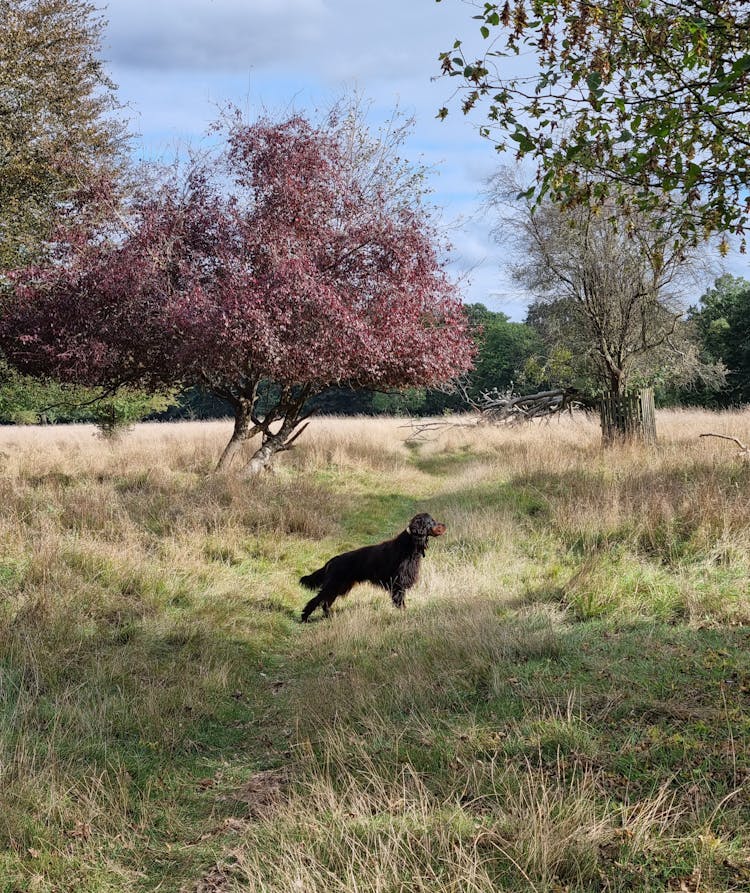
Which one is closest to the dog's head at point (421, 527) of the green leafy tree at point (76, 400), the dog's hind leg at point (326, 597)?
the dog's hind leg at point (326, 597)

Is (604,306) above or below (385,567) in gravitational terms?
above

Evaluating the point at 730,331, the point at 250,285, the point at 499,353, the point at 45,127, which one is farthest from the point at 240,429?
the point at 499,353

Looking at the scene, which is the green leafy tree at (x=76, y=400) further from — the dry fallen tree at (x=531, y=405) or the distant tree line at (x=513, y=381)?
the dry fallen tree at (x=531, y=405)

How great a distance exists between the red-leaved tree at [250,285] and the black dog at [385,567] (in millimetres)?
5269

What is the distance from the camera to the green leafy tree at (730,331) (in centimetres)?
3941

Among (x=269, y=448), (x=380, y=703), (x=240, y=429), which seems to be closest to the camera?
(x=380, y=703)

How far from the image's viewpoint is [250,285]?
12.1m

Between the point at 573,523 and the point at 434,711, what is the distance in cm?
547

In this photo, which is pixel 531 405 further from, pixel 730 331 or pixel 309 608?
pixel 730 331

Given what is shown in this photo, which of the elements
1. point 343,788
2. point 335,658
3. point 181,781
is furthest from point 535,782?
point 335,658

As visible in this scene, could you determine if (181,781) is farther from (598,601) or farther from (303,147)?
(303,147)

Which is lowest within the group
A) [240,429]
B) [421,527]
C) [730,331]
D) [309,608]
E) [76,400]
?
[309,608]

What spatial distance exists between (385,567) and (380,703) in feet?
8.92

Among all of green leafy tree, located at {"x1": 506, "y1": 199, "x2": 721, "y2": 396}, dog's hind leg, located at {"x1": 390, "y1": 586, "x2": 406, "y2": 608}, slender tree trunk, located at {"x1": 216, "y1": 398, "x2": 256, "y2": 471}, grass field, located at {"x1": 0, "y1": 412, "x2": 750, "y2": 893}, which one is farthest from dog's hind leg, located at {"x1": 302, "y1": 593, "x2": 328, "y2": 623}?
green leafy tree, located at {"x1": 506, "y1": 199, "x2": 721, "y2": 396}
